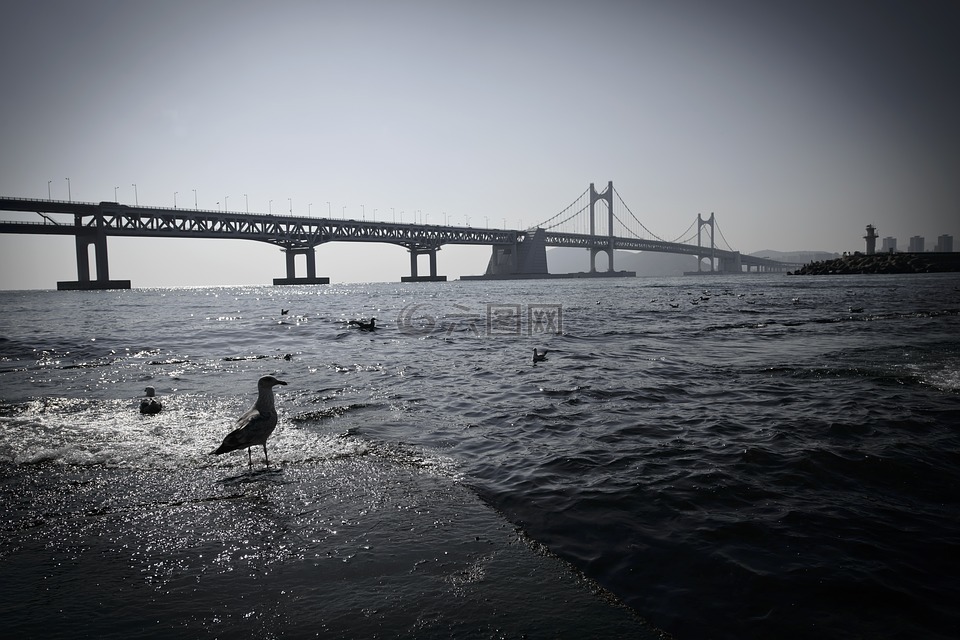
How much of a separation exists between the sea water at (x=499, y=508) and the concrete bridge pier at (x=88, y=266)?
85.2 meters

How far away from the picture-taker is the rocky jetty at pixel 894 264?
213 ft

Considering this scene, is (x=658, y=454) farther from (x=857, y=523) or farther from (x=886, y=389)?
(x=886, y=389)

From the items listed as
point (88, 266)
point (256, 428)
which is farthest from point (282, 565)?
point (88, 266)

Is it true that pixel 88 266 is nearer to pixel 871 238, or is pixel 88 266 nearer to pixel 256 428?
pixel 256 428

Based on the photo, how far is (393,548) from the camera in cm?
301

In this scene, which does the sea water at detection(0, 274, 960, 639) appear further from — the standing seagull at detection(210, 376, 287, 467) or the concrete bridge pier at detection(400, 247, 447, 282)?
the concrete bridge pier at detection(400, 247, 447, 282)

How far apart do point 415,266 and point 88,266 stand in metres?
60.5

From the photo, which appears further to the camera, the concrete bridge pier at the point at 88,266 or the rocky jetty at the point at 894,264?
the concrete bridge pier at the point at 88,266

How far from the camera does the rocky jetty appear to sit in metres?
64.8

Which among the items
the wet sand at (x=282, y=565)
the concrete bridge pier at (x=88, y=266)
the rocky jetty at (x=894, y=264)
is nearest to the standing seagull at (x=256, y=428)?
the wet sand at (x=282, y=565)

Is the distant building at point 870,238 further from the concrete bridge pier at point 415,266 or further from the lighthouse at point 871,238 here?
the concrete bridge pier at point 415,266

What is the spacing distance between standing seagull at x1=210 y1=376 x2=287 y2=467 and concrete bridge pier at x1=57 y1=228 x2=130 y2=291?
3590 inches

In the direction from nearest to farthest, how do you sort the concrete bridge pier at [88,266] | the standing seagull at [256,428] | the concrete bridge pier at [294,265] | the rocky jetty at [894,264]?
the standing seagull at [256,428] → the rocky jetty at [894,264] → the concrete bridge pier at [88,266] → the concrete bridge pier at [294,265]

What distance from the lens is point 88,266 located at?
259 feet
